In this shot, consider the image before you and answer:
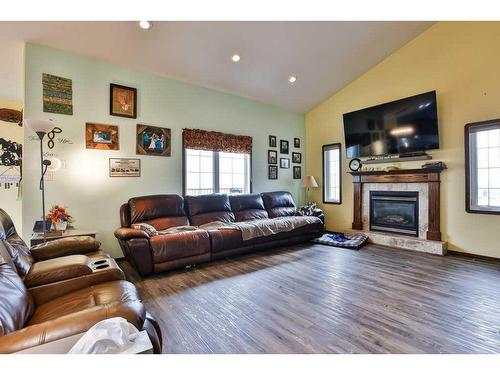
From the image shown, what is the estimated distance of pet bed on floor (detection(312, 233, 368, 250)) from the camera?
4.34 meters

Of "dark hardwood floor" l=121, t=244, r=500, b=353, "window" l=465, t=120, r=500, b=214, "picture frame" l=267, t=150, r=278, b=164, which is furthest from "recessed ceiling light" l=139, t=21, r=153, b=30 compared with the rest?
"window" l=465, t=120, r=500, b=214

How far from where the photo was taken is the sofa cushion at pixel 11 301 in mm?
1153

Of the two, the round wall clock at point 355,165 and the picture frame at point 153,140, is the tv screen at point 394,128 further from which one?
the picture frame at point 153,140

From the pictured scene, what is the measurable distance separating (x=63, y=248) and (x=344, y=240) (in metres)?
4.26

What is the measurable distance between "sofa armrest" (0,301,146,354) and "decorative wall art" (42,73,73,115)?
3390mm

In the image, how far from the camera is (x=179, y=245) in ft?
10.6

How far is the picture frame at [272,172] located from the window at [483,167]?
11.0 feet

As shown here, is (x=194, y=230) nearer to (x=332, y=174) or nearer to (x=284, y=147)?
(x=284, y=147)

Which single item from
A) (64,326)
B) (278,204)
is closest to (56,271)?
(64,326)

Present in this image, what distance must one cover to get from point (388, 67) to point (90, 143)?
A: 5351mm

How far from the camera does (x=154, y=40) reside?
3.44 meters

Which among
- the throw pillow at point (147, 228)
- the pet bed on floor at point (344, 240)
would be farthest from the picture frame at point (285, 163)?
the throw pillow at point (147, 228)

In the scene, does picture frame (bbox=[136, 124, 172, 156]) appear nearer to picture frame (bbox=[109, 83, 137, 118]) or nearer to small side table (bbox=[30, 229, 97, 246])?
picture frame (bbox=[109, 83, 137, 118])
